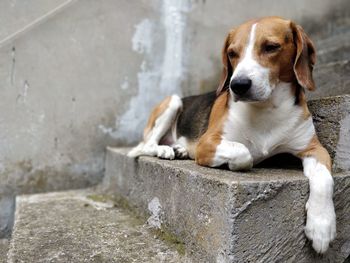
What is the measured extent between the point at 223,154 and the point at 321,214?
1.95 feet

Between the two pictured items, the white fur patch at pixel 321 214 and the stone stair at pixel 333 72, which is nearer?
the white fur patch at pixel 321 214

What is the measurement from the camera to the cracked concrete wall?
3.62 meters

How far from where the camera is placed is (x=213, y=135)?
8.39 feet

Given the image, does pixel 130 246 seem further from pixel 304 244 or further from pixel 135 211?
pixel 304 244

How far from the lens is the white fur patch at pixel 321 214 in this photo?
80.1 inches

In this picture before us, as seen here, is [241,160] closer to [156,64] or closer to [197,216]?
[197,216]

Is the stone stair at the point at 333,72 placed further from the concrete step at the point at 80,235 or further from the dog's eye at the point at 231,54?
the concrete step at the point at 80,235

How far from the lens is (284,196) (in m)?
2.03

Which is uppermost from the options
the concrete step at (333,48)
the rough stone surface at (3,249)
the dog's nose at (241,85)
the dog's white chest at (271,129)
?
the concrete step at (333,48)

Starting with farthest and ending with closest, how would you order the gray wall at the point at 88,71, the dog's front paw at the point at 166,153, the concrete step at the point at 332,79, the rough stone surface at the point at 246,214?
the gray wall at the point at 88,71
the concrete step at the point at 332,79
the dog's front paw at the point at 166,153
the rough stone surface at the point at 246,214

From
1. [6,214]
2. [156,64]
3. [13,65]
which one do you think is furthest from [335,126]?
[6,214]

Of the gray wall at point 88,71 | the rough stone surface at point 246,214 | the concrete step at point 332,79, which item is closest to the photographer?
the rough stone surface at point 246,214

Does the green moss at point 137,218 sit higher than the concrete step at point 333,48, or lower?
lower

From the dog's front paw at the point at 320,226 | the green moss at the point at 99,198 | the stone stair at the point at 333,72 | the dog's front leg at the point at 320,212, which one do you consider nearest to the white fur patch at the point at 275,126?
the dog's front leg at the point at 320,212
